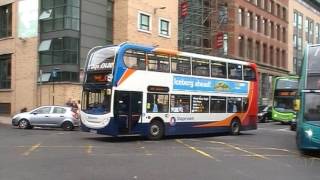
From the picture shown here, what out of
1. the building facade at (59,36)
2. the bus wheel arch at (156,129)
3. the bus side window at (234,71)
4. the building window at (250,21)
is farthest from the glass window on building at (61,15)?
the building window at (250,21)

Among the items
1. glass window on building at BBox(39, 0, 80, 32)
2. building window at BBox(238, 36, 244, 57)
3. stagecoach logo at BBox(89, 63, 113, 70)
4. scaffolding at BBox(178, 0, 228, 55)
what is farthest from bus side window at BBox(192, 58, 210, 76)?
building window at BBox(238, 36, 244, 57)

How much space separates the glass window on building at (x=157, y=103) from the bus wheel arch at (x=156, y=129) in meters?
0.41

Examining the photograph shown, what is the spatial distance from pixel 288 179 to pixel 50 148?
28.0ft

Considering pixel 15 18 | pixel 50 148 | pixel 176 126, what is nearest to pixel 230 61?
pixel 176 126

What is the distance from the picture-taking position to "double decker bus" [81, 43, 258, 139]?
843 inches

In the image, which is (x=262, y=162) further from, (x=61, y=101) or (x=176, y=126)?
(x=61, y=101)

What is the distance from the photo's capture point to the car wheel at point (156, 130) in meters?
22.8

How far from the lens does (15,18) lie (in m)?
45.8

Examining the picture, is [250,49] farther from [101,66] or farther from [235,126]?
[101,66]

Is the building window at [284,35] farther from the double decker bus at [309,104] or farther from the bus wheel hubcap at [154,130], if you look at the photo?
the double decker bus at [309,104]

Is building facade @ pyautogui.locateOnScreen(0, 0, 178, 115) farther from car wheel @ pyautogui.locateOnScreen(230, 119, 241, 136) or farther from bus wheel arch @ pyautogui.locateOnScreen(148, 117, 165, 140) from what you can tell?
bus wheel arch @ pyautogui.locateOnScreen(148, 117, 165, 140)

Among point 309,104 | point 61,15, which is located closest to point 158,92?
point 309,104

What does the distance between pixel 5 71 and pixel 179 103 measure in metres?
26.7

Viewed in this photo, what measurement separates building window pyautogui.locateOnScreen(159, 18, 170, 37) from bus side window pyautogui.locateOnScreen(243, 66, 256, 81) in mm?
19150
